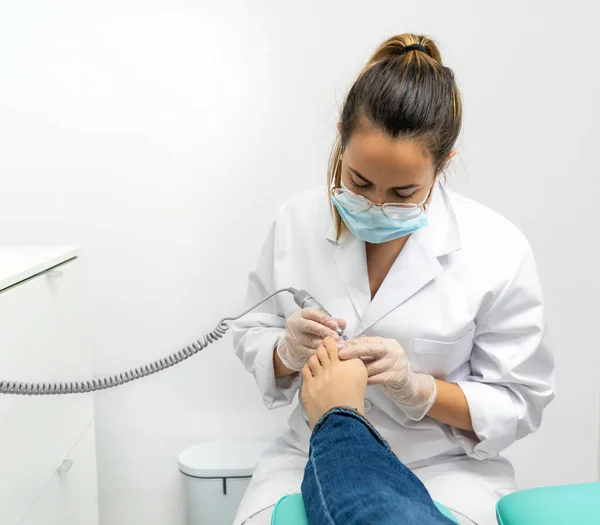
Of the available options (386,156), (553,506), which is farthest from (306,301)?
(553,506)

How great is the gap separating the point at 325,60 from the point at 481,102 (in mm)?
431

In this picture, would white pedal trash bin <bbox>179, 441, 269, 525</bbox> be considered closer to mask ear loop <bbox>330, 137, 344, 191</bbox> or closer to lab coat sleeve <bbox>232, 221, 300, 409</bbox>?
lab coat sleeve <bbox>232, 221, 300, 409</bbox>

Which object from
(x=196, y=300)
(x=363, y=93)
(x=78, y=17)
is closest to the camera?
(x=363, y=93)

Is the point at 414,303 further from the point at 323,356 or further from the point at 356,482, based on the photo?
the point at 356,482

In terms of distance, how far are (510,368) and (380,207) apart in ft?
1.28

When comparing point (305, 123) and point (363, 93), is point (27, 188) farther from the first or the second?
point (363, 93)

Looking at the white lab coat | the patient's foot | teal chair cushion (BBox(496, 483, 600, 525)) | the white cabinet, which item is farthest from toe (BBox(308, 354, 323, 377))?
the white cabinet

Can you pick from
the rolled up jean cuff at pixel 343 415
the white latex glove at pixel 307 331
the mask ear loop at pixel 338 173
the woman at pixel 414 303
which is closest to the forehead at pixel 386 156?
the woman at pixel 414 303

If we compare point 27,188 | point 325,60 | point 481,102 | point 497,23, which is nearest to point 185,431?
point 27,188

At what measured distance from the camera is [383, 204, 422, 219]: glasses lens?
1.06 m

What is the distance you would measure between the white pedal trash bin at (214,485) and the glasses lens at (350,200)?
77 centimetres

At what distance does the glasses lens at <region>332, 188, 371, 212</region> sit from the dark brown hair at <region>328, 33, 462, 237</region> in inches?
3.6

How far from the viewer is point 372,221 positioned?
1081 mm

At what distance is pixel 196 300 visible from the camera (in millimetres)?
1645
